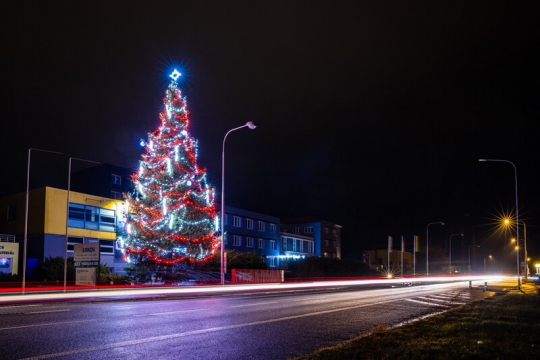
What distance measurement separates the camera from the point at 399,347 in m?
8.71

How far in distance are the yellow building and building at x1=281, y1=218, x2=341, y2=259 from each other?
156 feet

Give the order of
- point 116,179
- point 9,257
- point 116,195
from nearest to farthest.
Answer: point 9,257 → point 116,195 → point 116,179

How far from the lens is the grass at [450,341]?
7.93 m

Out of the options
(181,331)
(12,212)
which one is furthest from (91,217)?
(181,331)

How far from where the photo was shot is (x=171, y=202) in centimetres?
3612

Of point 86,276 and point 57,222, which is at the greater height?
point 57,222

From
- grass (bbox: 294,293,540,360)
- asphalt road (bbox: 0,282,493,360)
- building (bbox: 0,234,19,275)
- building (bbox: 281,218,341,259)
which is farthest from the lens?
building (bbox: 281,218,341,259)

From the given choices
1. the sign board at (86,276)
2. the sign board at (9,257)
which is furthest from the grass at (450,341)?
the sign board at (9,257)

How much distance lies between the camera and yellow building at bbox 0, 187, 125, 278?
44388 mm

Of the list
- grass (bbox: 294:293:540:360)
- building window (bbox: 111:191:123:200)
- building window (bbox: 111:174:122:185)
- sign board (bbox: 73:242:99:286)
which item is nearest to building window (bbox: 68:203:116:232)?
building window (bbox: 111:191:123:200)

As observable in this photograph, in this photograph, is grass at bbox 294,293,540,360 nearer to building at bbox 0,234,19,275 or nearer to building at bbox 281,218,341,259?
building at bbox 0,234,19,275

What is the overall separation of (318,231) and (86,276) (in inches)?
2552

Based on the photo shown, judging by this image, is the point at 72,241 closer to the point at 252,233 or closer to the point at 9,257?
the point at 9,257

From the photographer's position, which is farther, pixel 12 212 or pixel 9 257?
pixel 12 212
